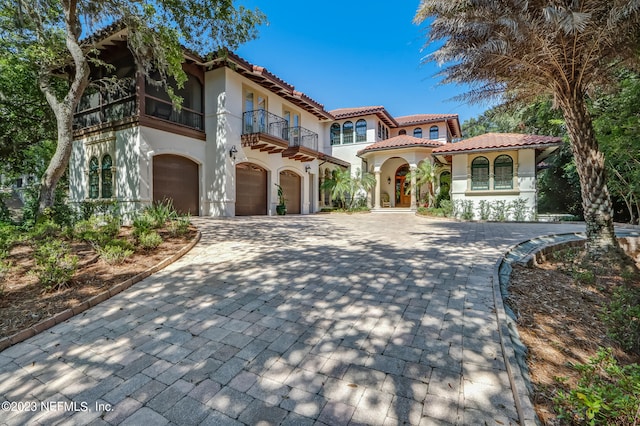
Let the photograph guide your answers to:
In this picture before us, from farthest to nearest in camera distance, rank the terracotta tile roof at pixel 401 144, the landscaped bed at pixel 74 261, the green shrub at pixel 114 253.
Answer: the terracotta tile roof at pixel 401 144 → the green shrub at pixel 114 253 → the landscaped bed at pixel 74 261

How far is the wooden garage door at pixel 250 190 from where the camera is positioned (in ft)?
47.6

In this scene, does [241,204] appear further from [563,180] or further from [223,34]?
[563,180]

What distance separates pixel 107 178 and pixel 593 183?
50.2 ft

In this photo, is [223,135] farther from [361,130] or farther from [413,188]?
[361,130]

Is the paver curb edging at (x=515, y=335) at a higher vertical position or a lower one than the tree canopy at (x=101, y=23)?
lower

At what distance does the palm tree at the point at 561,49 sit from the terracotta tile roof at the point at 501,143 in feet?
23.0

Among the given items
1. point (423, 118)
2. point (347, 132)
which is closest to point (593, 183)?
point (347, 132)

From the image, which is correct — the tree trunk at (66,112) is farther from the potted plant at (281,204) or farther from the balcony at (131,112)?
the potted plant at (281,204)

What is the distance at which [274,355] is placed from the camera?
252 centimetres

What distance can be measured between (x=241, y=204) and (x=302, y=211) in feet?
16.4

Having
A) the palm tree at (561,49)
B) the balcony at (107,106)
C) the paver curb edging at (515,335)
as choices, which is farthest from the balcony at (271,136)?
the paver curb edging at (515,335)

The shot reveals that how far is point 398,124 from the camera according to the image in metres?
25.4

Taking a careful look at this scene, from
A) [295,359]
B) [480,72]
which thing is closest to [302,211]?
[480,72]

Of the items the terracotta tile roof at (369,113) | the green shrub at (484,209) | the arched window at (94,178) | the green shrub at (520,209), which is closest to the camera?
the arched window at (94,178)
